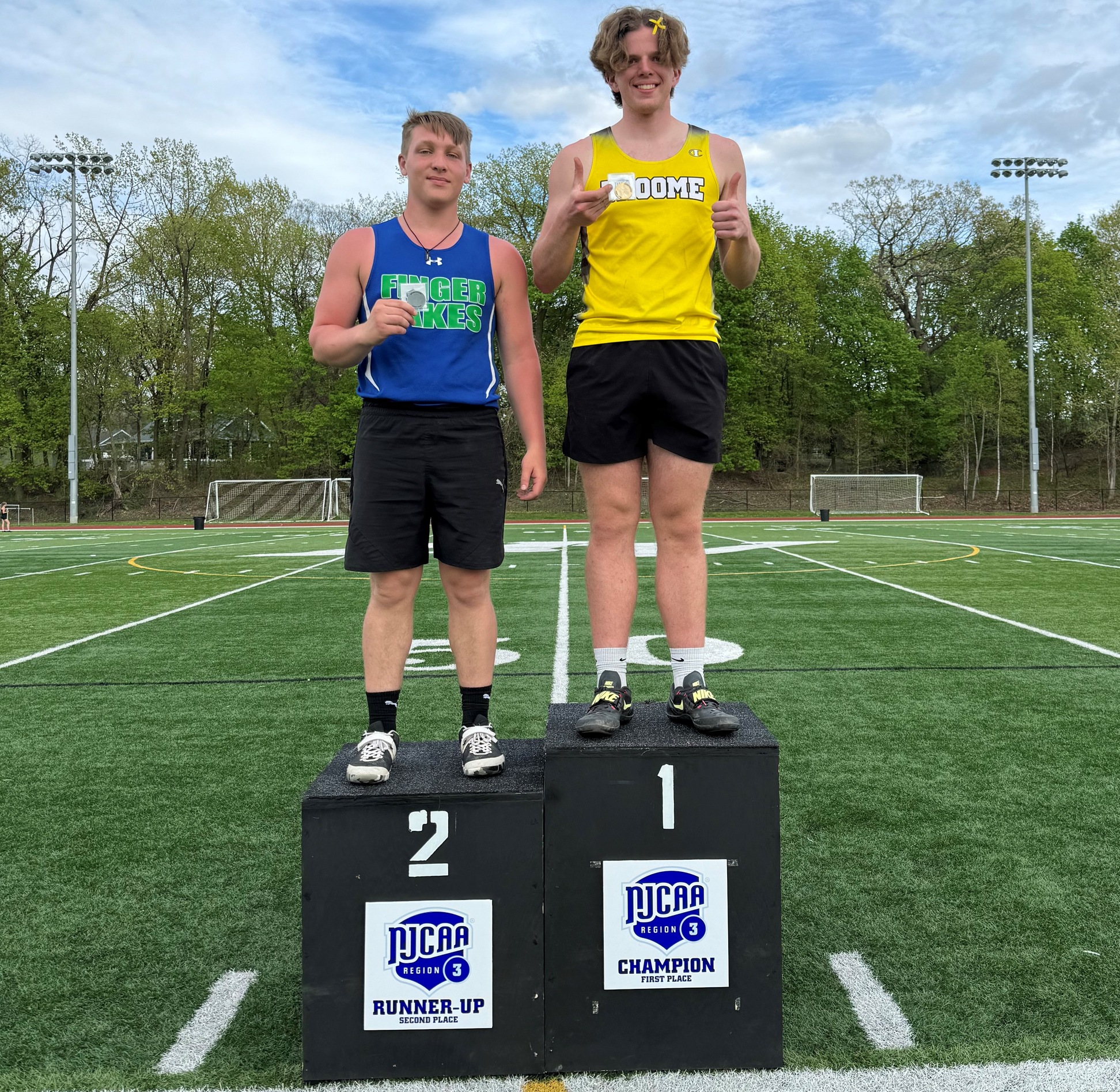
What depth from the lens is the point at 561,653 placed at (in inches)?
258

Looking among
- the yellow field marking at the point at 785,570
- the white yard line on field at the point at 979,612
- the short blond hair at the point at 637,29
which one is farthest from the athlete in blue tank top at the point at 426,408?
the yellow field marking at the point at 785,570

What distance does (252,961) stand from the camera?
7.57ft

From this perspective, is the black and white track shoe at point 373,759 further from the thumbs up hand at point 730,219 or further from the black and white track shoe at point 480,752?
the thumbs up hand at point 730,219

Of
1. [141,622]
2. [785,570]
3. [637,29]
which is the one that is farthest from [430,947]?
[785,570]

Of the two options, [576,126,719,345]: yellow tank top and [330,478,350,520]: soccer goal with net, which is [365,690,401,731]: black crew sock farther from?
[330,478,350,520]: soccer goal with net

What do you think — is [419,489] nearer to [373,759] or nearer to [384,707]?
[384,707]

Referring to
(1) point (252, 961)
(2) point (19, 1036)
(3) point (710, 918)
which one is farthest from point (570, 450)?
(2) point (19, 1036)

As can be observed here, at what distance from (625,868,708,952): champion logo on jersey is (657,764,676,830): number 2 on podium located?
92 mm

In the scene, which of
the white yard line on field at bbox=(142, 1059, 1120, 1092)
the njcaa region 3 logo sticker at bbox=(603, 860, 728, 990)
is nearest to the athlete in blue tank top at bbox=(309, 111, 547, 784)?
the njcaa region 3 logo sticker at bbox=(603, 860, 728, 990)

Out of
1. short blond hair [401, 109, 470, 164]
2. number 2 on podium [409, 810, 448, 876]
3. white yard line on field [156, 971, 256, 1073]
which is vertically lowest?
white yard line on field [156, 971, 256, 1073]

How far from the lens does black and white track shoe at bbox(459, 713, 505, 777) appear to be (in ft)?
6.79

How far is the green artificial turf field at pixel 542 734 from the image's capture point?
2.04 metres

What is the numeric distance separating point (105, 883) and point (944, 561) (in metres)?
12.0

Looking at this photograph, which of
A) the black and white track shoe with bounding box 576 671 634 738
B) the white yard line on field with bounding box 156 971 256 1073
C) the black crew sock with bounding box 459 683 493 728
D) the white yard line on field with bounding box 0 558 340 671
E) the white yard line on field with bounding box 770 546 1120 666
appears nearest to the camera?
the white yard line on field with bounding box 156 971 256 1073
